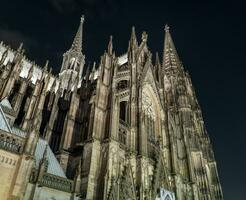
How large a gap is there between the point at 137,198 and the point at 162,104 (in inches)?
621

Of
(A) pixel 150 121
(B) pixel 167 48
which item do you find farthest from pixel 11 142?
(B) pixel 167 48

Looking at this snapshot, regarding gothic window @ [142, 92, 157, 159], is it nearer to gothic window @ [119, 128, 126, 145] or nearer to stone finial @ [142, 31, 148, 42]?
gothic window @ [119, 128, 126, 145]

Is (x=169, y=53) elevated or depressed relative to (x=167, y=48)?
depressed

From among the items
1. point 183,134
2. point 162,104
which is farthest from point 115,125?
point 183,134

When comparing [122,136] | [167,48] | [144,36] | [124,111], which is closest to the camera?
[122,136]

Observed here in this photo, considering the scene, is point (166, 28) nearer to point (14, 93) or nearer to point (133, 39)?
point (133, 39)

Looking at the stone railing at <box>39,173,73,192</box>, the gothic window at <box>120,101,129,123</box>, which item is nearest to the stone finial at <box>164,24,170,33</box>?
the gothic window at <box>120,101,129,123</box>

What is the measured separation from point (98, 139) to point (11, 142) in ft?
27.2

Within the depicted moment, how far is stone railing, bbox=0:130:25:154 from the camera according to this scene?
480 inches

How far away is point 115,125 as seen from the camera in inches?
846

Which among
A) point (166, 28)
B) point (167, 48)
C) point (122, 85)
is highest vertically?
point (166, 28)

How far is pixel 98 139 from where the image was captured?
19.9 metres

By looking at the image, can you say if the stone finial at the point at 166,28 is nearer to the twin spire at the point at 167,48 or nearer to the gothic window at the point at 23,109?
the twin spire at the point at 167,48

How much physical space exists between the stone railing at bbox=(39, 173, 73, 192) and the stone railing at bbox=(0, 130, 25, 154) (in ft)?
10.9
